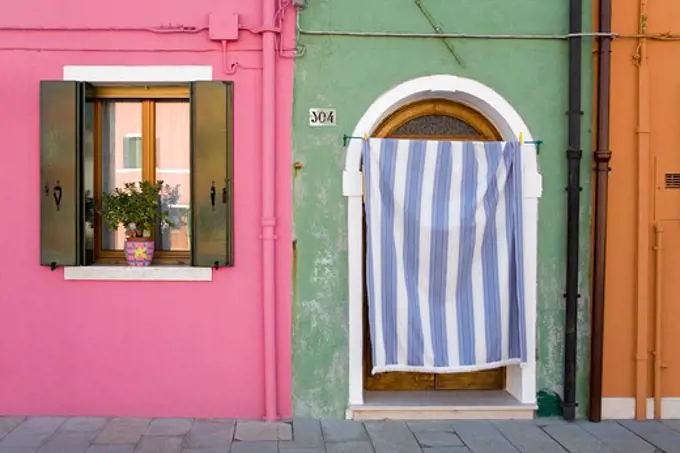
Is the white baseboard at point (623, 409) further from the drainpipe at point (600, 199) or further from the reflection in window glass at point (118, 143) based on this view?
the reflection in window glass at point (118, 143)

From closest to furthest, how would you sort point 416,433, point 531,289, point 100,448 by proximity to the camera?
point 100,448 → point 416,433 → point 531,289

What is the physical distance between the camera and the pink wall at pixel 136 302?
5609mm

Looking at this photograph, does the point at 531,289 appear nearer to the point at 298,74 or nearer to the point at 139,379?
the point at 298,74

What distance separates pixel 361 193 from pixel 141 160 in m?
2.01

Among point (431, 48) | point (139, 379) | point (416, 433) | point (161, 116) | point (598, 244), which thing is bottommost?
point (416, 433)

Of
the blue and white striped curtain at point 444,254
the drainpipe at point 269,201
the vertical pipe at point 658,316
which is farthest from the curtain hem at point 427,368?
the vertical pipe at point 658,316

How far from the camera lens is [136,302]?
5629 mm

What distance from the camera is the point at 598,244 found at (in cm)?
572

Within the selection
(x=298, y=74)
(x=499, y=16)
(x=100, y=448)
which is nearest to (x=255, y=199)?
(x=298, y=74)

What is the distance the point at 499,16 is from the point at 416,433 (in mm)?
3640

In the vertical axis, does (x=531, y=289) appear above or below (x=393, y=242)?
below

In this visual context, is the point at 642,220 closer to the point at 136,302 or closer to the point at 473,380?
the point at 473,380

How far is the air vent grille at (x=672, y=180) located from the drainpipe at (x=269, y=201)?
3.50 m

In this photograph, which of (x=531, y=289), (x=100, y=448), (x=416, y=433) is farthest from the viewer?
(x=531, y=289)
